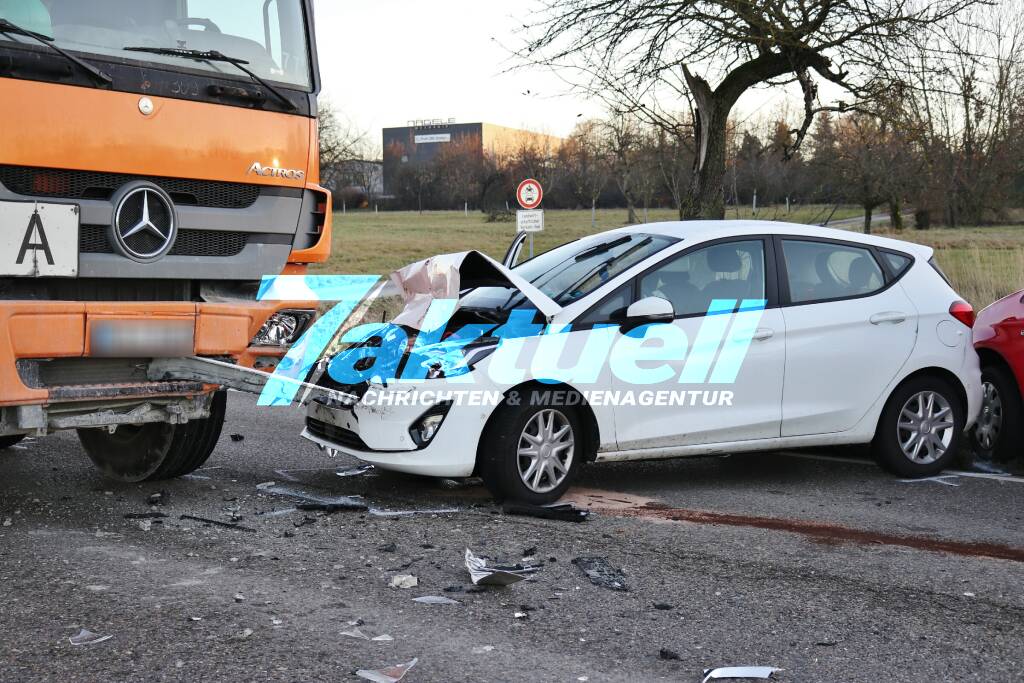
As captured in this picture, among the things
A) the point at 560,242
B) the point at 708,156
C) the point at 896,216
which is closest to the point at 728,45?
the point at 708,156

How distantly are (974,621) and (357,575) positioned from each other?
8.78 feet

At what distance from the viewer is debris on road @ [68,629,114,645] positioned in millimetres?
3935

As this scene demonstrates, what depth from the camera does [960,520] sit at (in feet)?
20.3

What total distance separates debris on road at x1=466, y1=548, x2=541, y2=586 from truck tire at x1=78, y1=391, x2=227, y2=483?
2184mm

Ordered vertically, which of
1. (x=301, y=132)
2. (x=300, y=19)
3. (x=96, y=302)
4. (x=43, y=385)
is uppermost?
(x=300, y=19)

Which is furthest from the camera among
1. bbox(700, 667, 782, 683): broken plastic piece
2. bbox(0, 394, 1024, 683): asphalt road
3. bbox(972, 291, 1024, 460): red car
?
bbox(972, 291, 1024, 460): red car

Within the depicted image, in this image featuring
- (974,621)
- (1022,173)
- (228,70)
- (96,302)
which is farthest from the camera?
(1022,173)

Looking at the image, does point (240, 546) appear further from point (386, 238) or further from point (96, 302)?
point (386, 238)

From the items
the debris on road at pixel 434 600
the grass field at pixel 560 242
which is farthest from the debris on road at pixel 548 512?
the grass field at pixel 560 242

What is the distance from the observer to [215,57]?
5.83 meters

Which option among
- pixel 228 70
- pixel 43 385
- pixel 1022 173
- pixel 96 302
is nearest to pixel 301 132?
pixel 228 70

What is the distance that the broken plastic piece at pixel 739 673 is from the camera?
3766mm

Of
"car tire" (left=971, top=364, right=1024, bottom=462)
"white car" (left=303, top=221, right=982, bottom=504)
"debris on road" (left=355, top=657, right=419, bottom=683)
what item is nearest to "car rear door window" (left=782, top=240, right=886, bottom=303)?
"white car" (left=303, top=221, right=982, bottom=504)

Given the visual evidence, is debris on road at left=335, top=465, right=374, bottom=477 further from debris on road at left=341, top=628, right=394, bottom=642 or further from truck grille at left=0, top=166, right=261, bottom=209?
debris on road at left=341, top=628, right=394, bottom=642
